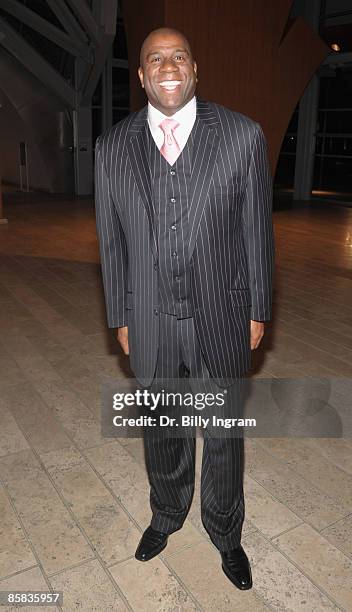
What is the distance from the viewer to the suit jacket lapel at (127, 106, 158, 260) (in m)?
1.84

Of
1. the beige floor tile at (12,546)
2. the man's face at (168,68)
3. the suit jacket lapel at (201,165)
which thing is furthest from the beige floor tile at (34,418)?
the man's face at (168,68)

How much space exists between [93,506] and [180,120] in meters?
1.87

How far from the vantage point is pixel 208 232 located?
71.8 inches

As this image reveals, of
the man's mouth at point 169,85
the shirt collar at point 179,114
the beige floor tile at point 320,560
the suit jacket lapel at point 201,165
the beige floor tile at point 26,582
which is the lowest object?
the beige floor tile at point 26,582

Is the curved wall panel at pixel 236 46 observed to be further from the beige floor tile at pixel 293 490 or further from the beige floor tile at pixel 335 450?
the beige floor tile at pixel 293 490

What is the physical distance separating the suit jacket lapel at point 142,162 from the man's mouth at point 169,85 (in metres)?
0.20

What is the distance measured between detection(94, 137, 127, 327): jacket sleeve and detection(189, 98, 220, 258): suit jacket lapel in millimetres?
331

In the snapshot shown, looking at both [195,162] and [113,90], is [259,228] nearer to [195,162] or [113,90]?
[195,162]

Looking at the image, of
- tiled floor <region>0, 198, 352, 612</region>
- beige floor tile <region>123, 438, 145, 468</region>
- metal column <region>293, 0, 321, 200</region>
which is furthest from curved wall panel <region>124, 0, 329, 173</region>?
beige floor tile <region>123, 438, 145, 468</region>

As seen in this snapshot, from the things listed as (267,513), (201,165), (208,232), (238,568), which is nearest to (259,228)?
(208,232)

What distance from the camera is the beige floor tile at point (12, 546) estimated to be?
2.24 metres

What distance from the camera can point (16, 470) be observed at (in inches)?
115

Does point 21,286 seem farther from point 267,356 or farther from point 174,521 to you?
point 174,521

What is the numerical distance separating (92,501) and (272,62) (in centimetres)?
911
